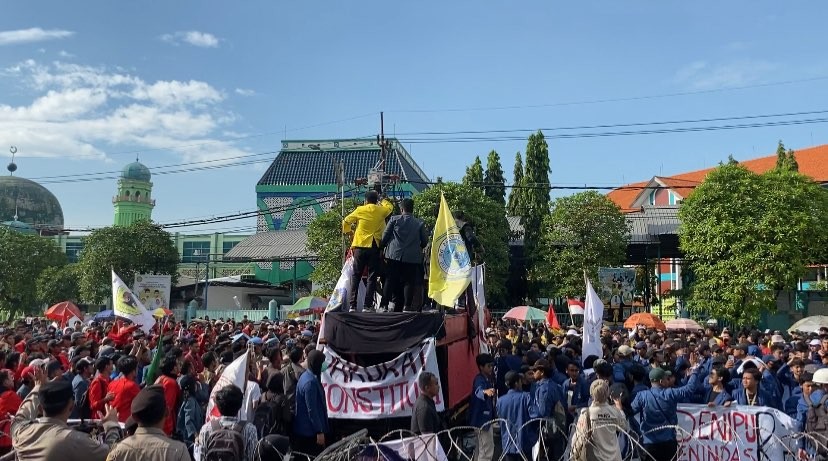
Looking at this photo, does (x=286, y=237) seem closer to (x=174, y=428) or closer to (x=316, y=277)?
(x=316, y=277)

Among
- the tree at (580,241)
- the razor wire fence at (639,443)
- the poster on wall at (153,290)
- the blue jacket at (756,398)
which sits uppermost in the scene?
the tree at (580,241)

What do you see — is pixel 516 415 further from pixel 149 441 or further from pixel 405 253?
pixel 149 441

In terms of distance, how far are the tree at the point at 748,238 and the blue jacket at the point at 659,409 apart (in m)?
25.6

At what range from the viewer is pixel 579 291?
37.9 meters

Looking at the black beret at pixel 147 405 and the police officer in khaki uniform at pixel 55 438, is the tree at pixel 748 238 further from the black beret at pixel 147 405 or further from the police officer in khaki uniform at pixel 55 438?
the police officer in khaki uniform at pixel 55 438

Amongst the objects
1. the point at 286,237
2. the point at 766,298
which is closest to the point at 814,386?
the point at 766,298

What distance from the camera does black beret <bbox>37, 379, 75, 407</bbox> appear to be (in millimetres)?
4340

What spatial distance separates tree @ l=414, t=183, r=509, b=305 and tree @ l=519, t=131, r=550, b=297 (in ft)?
9.58

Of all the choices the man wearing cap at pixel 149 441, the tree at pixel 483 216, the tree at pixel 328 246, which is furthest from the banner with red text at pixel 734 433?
the tree at pixel 328 246

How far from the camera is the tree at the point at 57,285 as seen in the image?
48.0 metres

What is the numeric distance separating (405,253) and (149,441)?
6.34m

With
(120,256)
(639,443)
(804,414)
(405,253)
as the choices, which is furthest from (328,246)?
(639,443)

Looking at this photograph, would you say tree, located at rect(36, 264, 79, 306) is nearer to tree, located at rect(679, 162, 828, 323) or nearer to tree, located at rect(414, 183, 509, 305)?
tree, located at rect(414, 183, 509, 305)

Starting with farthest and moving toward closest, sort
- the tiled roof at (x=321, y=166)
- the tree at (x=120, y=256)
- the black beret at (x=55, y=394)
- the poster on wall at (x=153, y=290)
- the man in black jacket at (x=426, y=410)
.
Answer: the tiled roof at (x=321, y=166)
the tree at (x=120, y=256)
the poster on wall at (x=153, y=290)
the man in black jacket at (x=426, y=410)
the black beret at (x=55, y=394)
